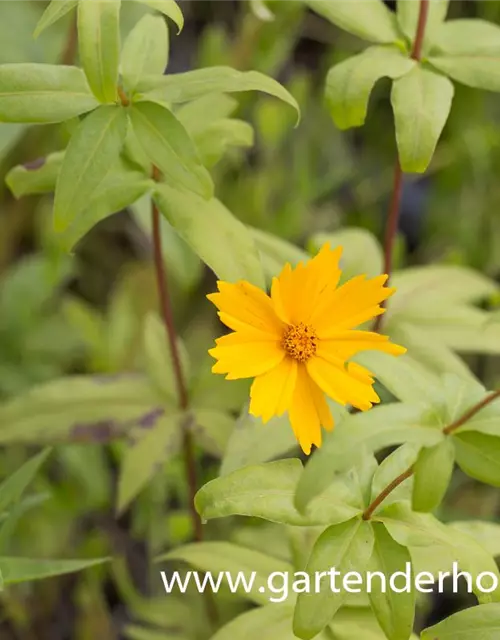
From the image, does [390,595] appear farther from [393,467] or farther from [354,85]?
[354,85]

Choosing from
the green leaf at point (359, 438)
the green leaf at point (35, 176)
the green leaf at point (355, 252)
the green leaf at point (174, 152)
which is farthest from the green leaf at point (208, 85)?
the green leaf at point (355, 252)

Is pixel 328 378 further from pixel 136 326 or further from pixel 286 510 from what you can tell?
pixel 136 326

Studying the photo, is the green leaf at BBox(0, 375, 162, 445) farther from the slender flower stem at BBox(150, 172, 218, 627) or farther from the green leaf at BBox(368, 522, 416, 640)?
the green leaf at BBox(368, 522, 416, 640)

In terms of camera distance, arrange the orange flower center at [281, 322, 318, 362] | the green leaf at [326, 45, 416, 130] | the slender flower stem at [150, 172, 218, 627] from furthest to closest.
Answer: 1. the slender flower stem at [150, 172, 218, 627]
2. the green leaf at [326, 45, 416, 130]
3. the orange flower center at [281, 322, 318, 362]

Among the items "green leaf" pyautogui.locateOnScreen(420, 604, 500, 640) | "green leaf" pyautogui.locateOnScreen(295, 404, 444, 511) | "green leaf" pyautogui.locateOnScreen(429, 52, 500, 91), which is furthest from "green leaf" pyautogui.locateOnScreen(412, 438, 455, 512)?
"green leaf" pyautogui.locateOnScreen(429, 52, 500, 91)

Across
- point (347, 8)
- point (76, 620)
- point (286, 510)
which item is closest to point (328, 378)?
point (286, 510)

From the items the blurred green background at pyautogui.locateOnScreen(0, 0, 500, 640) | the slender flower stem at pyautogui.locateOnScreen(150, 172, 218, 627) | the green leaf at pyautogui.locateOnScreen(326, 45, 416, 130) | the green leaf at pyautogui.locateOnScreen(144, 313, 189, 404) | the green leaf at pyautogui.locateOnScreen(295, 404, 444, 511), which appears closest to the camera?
the green leaf at pyautogui.locateOnScreen(295, 404, 444, 511)

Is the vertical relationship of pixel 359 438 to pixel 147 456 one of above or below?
above

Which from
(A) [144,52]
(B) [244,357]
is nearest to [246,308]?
(B) [244,357]
